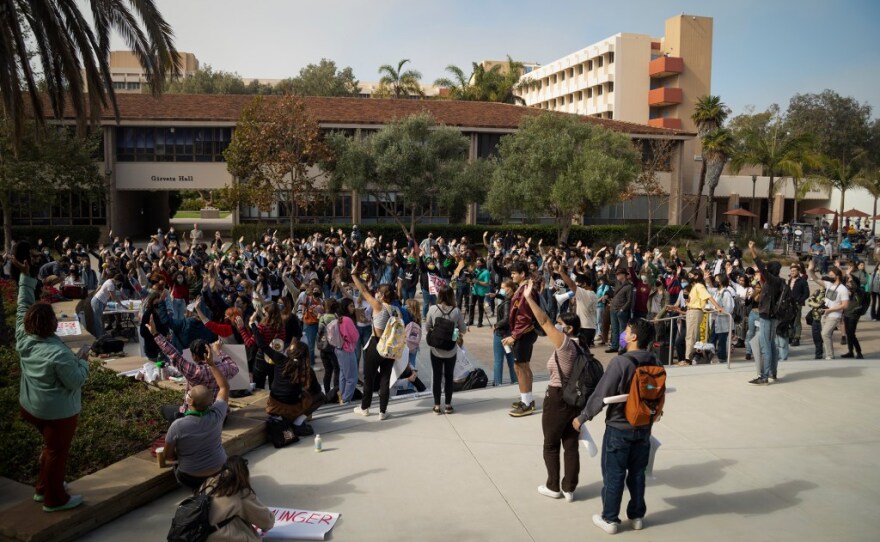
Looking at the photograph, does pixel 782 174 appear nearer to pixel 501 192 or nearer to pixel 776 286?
pixel 501 192

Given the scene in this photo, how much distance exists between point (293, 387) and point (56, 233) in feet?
107

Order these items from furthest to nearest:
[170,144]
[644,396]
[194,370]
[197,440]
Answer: [170,144] < [194,370] < [197,440] < [644,396]

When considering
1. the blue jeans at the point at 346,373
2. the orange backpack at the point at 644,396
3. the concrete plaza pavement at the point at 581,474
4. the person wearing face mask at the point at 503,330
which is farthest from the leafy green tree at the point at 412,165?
the orange backpack at the point at 644,396

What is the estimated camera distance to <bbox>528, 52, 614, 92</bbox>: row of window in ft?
220

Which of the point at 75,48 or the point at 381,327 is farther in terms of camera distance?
the point at 75,48

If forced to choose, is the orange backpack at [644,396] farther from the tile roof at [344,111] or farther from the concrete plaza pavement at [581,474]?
the tile roof at [344,111]

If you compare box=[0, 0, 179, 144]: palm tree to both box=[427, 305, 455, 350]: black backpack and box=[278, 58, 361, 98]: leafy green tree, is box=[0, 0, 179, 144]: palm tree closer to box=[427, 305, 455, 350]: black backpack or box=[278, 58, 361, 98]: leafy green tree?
box=[427, 305, 455, 350]: black backpack

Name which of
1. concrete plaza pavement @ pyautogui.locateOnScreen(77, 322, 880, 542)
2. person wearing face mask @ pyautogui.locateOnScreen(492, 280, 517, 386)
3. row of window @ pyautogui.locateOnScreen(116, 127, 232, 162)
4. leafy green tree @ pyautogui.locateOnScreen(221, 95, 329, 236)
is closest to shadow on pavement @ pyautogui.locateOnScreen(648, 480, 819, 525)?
concrete plaza pavement @ pyautogui.locateOnScreen(77, 322, 880, 542)

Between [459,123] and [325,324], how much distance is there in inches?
1255

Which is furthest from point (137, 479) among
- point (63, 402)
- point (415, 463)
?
point (415, 463)

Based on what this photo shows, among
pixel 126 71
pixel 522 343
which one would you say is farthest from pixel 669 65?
pixel 126 71

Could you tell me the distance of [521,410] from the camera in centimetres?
823

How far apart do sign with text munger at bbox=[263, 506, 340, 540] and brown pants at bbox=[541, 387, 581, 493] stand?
6.18 feet

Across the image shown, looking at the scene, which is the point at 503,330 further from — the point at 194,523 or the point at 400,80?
the point at 400,80
